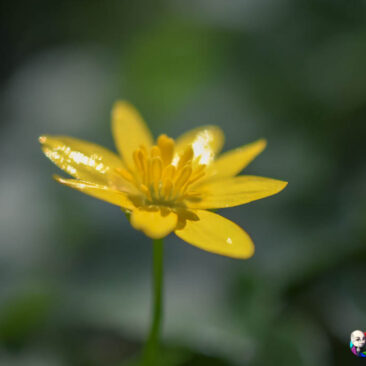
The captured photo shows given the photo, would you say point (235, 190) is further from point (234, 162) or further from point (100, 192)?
point (100, 192)

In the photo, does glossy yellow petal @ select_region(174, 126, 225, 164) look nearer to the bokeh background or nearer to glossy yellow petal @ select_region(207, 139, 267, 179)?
glossy yellow petal @ select_region(207, 139, 267, 179)

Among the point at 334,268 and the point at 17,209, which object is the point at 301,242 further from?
the point at 17,209

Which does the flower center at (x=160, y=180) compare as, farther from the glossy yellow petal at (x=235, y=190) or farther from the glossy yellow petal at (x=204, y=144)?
the glossy yellow petal at (x=204, y=144)

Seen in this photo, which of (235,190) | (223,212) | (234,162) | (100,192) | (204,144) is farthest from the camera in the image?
(223,212)

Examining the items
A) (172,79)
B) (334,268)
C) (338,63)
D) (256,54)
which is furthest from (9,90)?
(334,268)

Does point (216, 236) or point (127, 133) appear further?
point (127, 133)

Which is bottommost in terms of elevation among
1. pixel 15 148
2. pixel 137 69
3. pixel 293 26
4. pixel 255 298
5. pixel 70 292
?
pixel 70 292

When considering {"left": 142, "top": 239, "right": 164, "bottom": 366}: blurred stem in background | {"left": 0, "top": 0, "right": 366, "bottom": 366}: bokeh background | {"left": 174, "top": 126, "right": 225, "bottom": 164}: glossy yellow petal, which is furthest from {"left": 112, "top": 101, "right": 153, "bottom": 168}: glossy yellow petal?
{"left": 0, "top": 0, "right": 366, "bottom": 366}: bokeh background

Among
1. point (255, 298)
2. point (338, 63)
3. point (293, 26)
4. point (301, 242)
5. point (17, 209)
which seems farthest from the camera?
point (293, 26)

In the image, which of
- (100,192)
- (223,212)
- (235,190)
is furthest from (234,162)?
(223,212)
